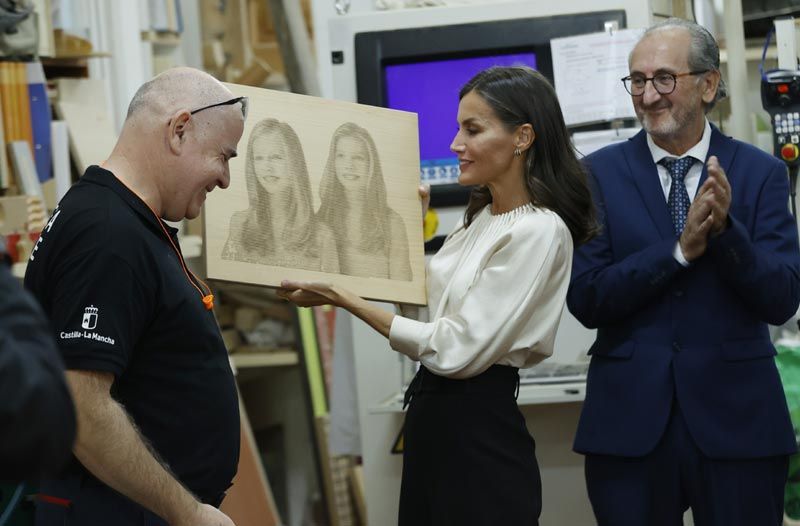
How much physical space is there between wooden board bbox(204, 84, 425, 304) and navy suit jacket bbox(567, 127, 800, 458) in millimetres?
417

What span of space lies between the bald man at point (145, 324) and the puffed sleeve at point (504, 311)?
1.58 feet

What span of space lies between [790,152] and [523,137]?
102 cm

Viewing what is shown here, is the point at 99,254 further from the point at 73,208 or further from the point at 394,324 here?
the point at 394,324

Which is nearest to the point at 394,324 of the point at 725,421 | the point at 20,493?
the point at 725,421

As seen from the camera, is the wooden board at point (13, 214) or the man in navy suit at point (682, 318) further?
the wooden board at point (13, 214)

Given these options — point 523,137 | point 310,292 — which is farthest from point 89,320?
point 523,137

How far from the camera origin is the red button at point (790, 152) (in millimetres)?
3059

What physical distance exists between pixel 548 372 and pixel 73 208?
184 centimetres

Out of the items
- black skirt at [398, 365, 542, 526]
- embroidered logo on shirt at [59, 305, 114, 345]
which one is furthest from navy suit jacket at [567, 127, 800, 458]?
embroidered logo on shirt at [59, 305, 114, 345]

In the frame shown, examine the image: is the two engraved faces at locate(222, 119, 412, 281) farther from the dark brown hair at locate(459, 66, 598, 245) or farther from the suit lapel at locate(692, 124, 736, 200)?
the suit lapel at locate(692, 124, 736, 200)

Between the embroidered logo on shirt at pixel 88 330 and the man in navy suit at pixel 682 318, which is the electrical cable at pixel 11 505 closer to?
the embroidered logo on shirt at pixel 88 330

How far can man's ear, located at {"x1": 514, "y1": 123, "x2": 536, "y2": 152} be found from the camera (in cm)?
239

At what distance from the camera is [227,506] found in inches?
151

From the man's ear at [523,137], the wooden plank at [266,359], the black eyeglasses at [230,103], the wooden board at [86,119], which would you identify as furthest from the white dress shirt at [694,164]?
the wooden plank at [266,359]
